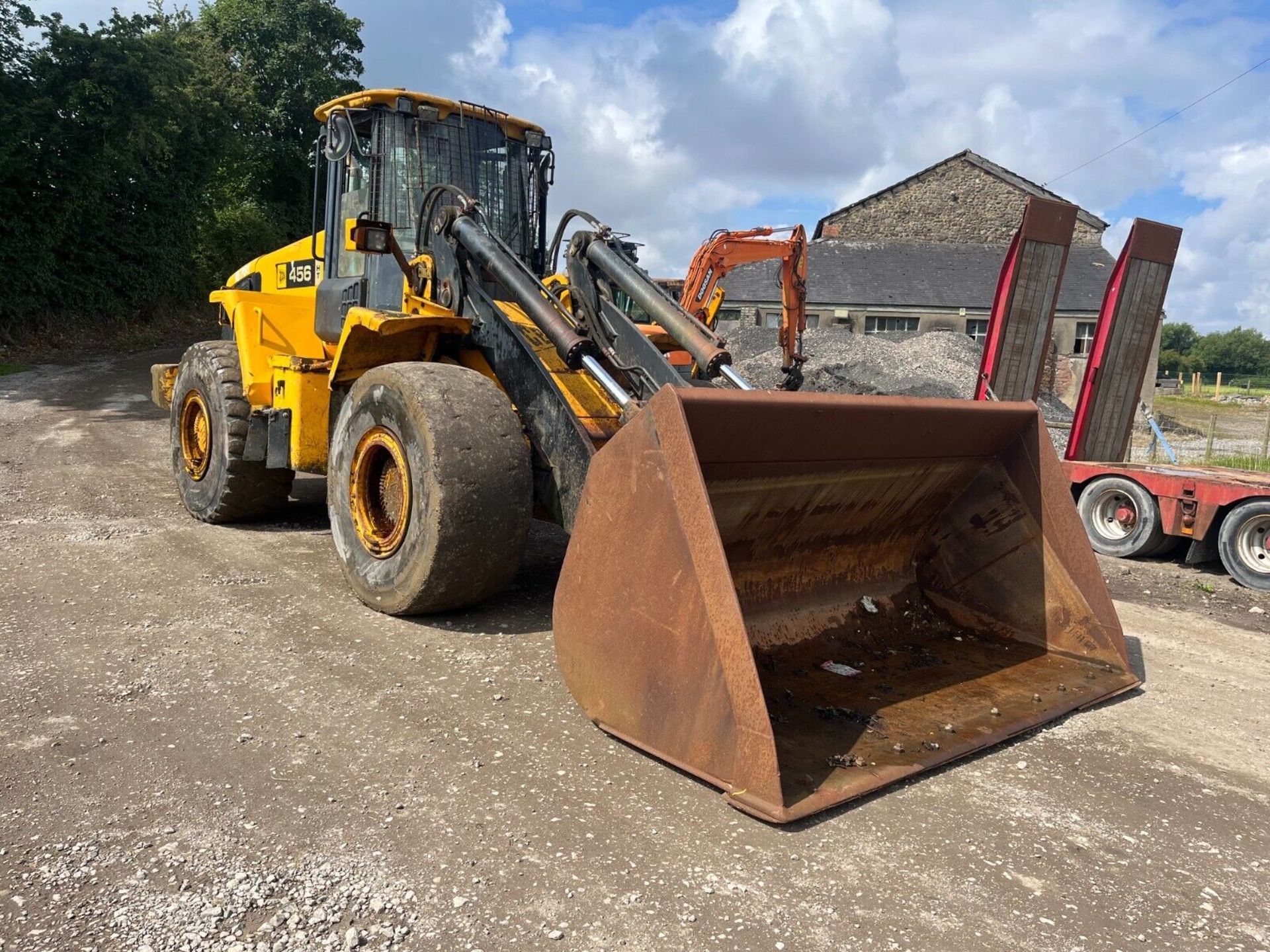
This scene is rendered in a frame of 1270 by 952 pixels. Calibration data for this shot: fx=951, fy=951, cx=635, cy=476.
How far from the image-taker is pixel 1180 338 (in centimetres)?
9988

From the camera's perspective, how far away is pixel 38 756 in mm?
3406

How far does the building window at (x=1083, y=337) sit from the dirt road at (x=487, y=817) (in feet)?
79.6

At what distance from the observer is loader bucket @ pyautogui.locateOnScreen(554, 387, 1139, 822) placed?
129 inches

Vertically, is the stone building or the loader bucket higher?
the stone building

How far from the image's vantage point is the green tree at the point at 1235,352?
8712 centimetres

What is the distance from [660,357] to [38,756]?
338 cm

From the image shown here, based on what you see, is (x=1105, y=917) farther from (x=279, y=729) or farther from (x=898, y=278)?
(x=898, y=278)

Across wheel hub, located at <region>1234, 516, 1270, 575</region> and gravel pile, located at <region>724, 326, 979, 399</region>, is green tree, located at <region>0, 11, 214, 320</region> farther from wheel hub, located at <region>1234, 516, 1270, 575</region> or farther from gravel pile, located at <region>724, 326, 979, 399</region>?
wheel hub, located at <region>1234, 516, 1270, 575</region>

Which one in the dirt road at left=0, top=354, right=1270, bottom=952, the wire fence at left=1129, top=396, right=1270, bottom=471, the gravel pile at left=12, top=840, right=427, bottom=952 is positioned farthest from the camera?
the wire fence at left=1129, top=396, right=1270, bottom=471

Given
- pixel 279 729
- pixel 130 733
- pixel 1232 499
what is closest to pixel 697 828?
pixel 279 729

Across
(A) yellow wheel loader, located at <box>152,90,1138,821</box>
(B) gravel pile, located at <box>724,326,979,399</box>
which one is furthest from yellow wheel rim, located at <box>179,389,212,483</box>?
(B) gravel pile, located at <box>724,326,979,399</box>

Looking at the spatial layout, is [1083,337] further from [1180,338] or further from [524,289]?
[1180,338]

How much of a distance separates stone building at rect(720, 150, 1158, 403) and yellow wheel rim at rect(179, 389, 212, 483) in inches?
836

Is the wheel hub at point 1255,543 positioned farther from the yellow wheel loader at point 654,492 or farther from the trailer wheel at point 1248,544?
the yellow wheel loader at point 654,492
